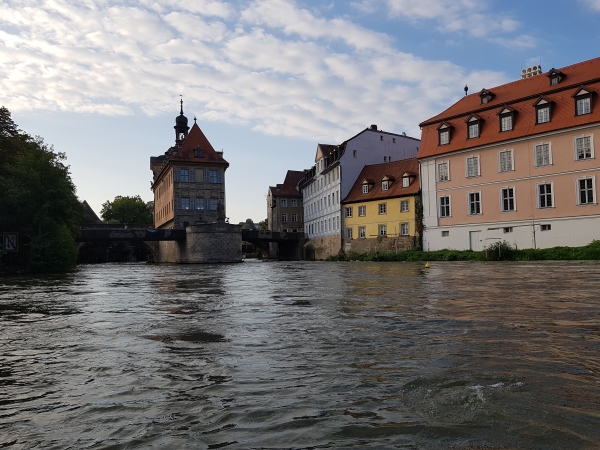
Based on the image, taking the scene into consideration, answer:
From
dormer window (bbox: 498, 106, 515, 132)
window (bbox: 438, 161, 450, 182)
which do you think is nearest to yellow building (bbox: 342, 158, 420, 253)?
window (bbox: 438, 161, 450, 182)

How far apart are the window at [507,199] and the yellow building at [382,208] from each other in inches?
346

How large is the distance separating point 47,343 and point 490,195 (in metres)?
39.9

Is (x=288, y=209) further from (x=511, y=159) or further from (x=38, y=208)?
(x=38, y=208)

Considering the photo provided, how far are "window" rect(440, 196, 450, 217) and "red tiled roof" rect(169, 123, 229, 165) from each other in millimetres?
38604

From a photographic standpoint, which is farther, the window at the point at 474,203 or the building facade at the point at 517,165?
the window at the point at 474,203

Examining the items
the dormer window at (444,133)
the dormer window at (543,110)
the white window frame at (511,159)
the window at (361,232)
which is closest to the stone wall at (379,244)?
the window at (361,232)

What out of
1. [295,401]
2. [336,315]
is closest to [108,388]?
[295,401]

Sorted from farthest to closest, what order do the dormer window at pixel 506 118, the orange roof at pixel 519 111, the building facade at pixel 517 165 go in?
1. the dormer window at pixel 506 118
2. the orange roof at pixel 519 111
3. the building facade at pixel 517 165

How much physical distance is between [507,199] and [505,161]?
2.82 m

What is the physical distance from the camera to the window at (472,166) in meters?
43.8

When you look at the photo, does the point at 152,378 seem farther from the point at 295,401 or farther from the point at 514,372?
the point at 514,372

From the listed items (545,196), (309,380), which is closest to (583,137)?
(545,196)

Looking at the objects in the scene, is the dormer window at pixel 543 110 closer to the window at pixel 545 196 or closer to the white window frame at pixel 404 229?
the window at pixel 545 196

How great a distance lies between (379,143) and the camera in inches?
2498
